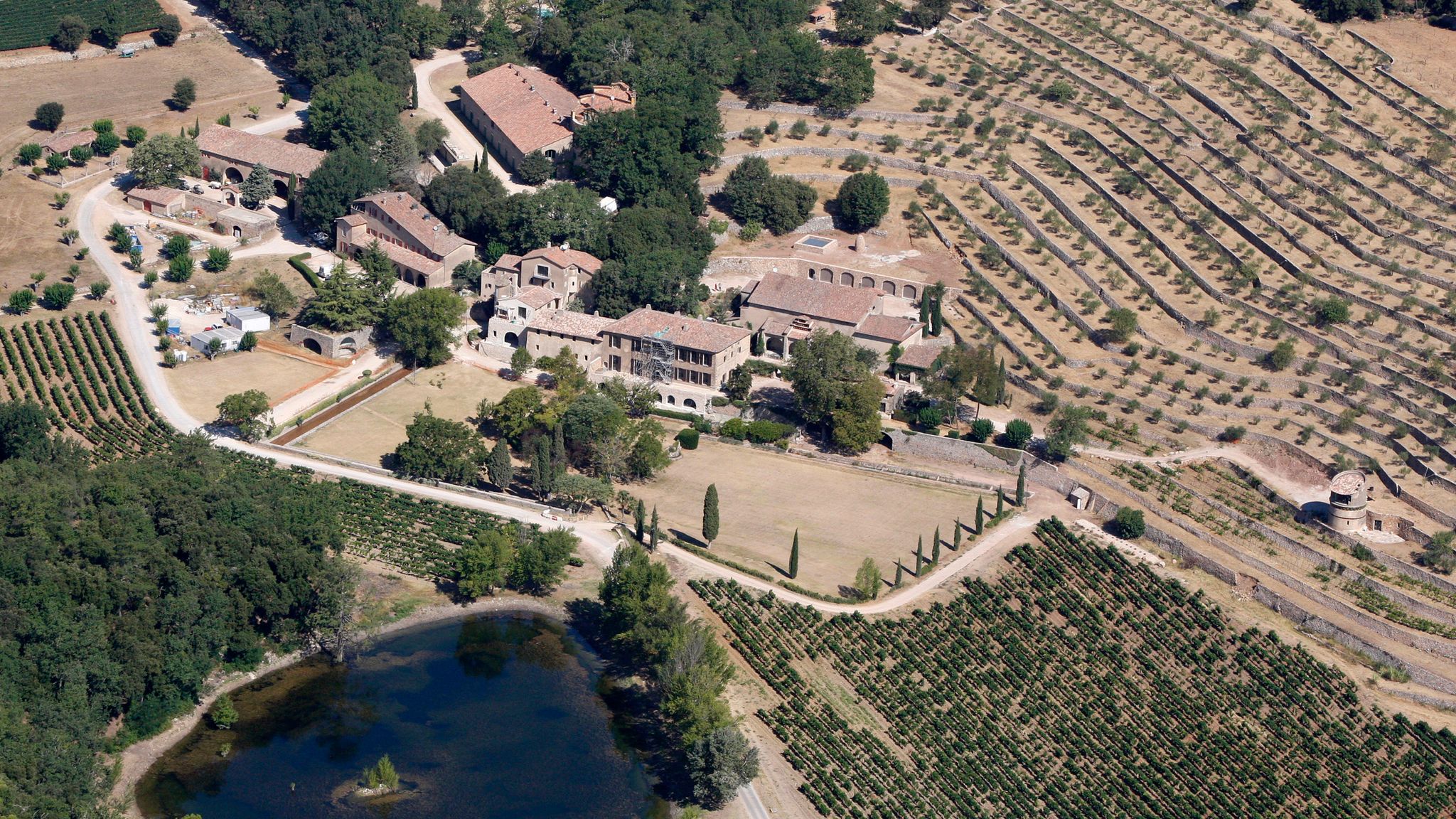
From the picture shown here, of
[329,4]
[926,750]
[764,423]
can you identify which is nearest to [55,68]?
[329,4]

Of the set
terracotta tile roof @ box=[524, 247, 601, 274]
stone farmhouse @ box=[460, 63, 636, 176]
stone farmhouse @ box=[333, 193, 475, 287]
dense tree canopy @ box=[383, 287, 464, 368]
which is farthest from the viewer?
stone farmhouse @ box=[460, 63, 636, 176]

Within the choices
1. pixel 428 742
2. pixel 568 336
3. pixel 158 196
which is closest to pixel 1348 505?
pixel 568 336

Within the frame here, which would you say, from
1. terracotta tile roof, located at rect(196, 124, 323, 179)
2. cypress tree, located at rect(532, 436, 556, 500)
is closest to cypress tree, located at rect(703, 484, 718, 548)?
cypress tree, located at rect(532, 436, 556, 500)

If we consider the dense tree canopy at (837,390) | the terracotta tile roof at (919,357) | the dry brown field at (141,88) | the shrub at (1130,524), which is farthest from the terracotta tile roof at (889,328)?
the dry brown field at (141,88)

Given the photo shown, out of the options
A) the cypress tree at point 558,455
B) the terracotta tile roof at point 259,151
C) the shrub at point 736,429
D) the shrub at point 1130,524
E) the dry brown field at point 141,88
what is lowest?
the shrub at point 736,429

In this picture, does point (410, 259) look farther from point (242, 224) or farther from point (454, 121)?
point (454, 121)

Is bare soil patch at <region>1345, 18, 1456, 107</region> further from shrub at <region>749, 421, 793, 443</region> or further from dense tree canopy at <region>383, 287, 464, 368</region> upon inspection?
dense tree canopy at <region>383, 287, 464, 368</region>

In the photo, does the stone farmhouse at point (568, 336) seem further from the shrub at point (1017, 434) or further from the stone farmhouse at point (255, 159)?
the shrub at point (1017, 434)
